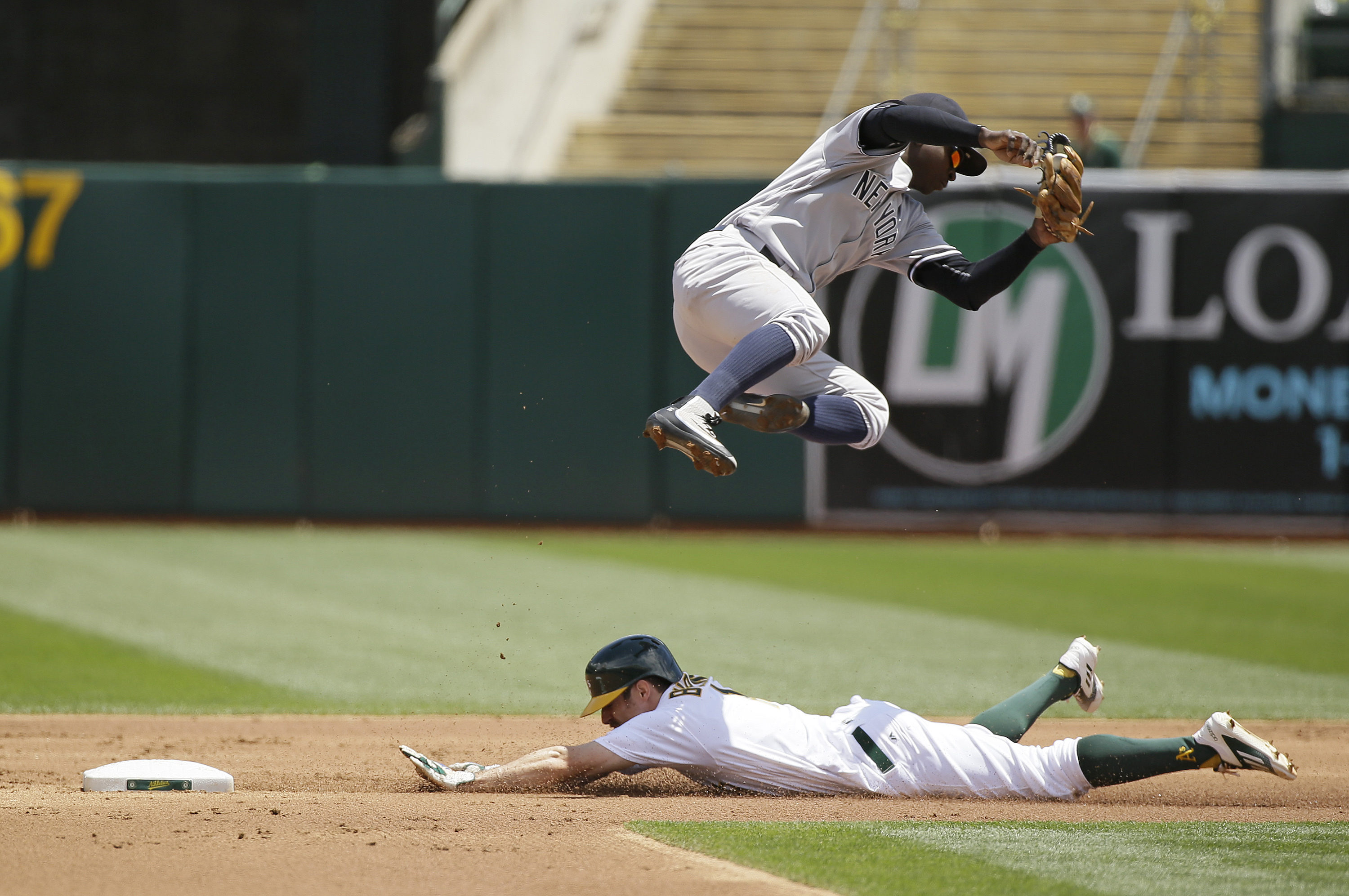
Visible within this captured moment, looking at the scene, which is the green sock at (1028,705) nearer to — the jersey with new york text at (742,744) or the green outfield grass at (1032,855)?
the jersey with new york text at (742,744)

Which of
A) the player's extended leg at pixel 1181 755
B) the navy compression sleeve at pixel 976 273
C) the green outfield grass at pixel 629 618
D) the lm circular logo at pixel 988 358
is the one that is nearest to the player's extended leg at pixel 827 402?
the navy compression sleeve at pixel 976 273

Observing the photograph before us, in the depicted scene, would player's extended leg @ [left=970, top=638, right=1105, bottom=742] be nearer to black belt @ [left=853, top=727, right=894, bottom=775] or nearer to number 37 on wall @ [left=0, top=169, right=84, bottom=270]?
black belt @ [left=853, top=727, right=894, bottom=775]

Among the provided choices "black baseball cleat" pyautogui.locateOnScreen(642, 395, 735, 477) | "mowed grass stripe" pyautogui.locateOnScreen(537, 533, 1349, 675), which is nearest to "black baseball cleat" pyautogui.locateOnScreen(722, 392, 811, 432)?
"black baseball cleat" pyautogui.locateOnScreen(642, 395, 735, 477)

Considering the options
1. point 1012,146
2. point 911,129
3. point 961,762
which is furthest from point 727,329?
point 961,762

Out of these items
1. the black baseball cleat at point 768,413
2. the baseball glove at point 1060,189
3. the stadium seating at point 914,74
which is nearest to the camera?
the baseball glove at point 1060,189

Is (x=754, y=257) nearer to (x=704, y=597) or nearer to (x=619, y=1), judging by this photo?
(x=704, y=597)

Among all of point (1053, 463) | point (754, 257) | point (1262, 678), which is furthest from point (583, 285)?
point (754, 257)
